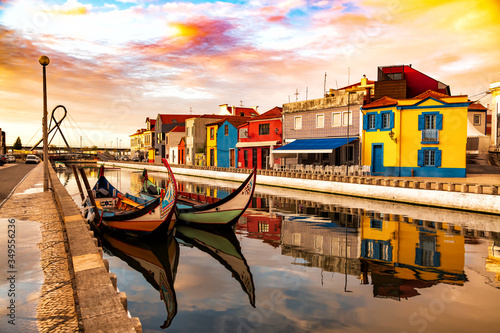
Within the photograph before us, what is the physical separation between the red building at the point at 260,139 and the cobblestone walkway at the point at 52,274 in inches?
1165

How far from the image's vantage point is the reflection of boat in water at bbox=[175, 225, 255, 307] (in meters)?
10.9

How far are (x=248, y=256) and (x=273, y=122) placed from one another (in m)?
33.7

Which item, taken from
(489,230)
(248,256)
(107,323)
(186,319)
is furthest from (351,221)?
(107,323)

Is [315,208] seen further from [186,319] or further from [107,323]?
[107,323]

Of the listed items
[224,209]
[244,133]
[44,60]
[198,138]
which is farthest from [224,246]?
[198,138]

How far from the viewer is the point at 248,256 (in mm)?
13297

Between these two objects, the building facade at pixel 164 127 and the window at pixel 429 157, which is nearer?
the window at pixel 429 157

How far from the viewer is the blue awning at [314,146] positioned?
1374 inches

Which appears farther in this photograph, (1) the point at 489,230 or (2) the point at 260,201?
(2) the point at 260,201

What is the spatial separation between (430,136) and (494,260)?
20.9 metres

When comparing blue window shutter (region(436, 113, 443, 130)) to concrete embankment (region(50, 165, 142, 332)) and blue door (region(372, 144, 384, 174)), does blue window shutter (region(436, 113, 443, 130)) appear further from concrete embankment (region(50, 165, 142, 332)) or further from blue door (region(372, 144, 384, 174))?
concrete embankment (region(50, 165, 142, 332))

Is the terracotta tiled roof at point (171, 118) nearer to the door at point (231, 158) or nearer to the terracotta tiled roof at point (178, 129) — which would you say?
the terracotta tiled roof at point (178, 129)

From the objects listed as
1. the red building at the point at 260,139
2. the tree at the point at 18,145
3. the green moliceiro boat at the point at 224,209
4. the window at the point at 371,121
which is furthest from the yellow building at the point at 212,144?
the tree at the point at 18,145

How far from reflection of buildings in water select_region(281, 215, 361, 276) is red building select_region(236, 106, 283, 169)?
80.4ft
